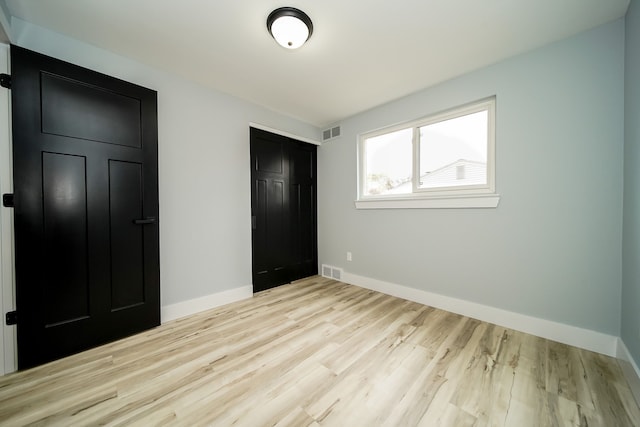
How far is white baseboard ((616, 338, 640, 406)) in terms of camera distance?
1315mm

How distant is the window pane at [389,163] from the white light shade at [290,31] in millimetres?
1732

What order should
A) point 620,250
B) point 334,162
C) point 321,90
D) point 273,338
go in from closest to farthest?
1. point 620,250
2. point 273,338
3. point 321,90
4. point 334,162

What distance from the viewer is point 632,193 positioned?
1.46m

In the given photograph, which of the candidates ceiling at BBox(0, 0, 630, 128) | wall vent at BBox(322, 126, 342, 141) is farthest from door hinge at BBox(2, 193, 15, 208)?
wall vent at BBox(322, 126, 342, 141)

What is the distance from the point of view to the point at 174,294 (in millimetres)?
2305

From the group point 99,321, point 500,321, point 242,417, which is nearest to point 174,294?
point 99,321

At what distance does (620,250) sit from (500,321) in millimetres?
1022

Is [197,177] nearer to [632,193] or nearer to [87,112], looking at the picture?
[87,112]

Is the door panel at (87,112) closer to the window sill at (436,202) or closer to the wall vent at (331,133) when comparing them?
the wall vent at (331,133)

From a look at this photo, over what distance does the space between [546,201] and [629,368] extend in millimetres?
1198

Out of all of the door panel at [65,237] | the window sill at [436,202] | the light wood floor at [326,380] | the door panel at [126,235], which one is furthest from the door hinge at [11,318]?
the window sill at [436,202]

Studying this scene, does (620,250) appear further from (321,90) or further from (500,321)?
(321,90)

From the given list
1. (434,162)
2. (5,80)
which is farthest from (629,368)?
(5,80)

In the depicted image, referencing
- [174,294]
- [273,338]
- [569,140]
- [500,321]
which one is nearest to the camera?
[569,140]
